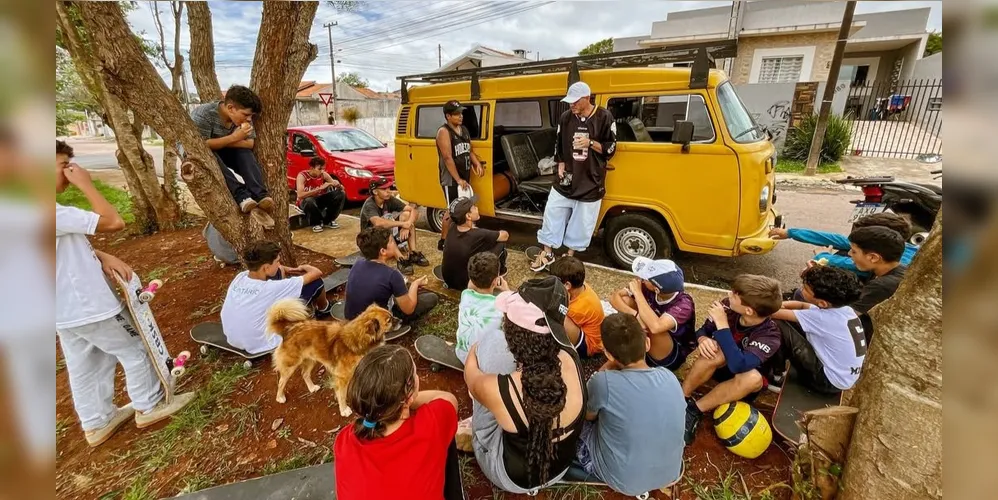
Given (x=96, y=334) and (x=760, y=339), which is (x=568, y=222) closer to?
(x=760, y=339)

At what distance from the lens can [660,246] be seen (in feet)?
15.5

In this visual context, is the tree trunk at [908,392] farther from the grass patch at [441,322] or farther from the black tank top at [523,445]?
the grass patch at [441,322]

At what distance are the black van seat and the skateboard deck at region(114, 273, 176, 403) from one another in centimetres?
424

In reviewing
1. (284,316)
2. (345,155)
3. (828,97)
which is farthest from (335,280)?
(828,97)

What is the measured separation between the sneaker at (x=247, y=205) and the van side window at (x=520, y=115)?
3.70 metres

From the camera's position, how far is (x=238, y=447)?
2746 millimetres

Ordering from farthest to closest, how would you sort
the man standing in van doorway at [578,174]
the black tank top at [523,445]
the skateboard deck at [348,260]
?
the skateboard deck at [348,260], the man standing in van doorway at [578,174], the black tank top at [523,445]

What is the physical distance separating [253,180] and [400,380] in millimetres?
3469

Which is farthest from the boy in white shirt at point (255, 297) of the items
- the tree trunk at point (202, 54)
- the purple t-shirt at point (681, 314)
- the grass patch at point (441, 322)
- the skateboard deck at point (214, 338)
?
the tree trunk at point (202, 54)

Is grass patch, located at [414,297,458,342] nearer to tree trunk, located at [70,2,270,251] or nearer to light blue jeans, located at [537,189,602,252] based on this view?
light blue jeans, located at [537,189,602,252]

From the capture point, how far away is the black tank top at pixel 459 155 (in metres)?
5.32

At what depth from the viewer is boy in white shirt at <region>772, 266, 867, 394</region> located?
8.45ft

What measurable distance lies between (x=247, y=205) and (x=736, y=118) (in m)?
4.97

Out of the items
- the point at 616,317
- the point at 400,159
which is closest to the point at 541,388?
the point at 616,317
